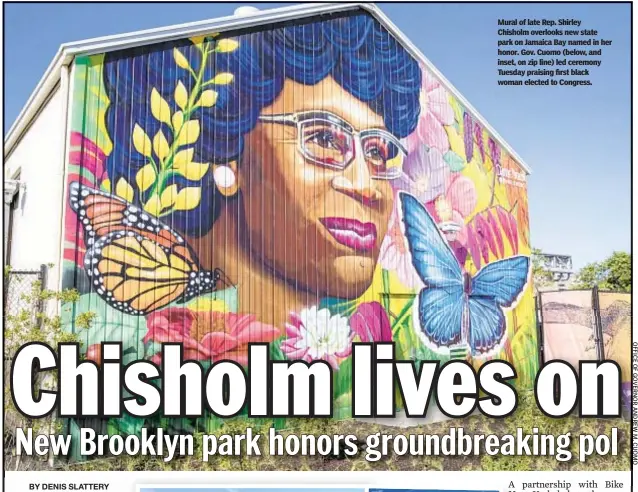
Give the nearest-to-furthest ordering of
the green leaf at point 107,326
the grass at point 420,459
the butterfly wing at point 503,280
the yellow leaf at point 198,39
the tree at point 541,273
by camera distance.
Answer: the grass at point 420,459 < the green leaf at point 107,326 < the yellow leaf at point 198,39 < the butterfly wing at point 503,280 < the tree at point 541,273

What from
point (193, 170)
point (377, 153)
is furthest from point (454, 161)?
point (193, 170)

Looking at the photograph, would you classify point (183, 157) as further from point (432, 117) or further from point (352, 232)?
point (432, 117)

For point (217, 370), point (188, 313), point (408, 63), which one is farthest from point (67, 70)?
point (408, 63)

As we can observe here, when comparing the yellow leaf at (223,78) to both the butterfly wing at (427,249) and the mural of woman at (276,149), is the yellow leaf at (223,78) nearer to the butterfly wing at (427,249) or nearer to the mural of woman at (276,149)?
the mural of woman at (276,149)

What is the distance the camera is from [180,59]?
7.70m

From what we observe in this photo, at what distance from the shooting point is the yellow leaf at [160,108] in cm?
752

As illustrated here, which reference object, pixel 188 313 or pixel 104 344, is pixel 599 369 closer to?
pixel 188 313

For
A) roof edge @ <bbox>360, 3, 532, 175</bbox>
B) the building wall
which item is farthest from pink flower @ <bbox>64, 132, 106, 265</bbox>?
roof edge @ <bbox>360, 3, 532, 175</bbox>

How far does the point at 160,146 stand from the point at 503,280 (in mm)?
4994

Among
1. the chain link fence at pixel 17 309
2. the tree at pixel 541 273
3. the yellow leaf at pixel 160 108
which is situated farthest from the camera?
the tree at pixel 541 273

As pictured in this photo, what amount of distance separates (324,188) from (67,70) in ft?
10.1

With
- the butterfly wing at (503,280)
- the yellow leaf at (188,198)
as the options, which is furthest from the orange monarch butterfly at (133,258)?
the butterfly wing at (503,280)

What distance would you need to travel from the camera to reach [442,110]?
9.41 meters

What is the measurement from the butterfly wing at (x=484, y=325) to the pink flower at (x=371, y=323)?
1.22m
